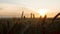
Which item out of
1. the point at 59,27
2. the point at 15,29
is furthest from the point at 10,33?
the point at 59,27

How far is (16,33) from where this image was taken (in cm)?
319

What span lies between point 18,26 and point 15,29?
0.10 metres

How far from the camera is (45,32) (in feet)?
10.2

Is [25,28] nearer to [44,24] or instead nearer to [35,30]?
[35,30]

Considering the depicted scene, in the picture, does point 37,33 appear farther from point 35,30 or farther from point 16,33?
point 16,33

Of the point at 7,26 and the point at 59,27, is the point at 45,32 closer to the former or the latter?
the point at 59,27

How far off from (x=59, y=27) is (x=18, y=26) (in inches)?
35.5

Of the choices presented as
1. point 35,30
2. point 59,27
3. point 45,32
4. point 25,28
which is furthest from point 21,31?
point 59,27

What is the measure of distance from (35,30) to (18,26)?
39 centimetres

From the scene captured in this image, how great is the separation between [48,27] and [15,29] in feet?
2.32

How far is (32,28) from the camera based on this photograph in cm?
320

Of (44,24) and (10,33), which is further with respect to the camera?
(44,24)

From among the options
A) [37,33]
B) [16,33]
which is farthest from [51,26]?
[16,33]

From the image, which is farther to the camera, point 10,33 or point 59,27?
point 59,27
